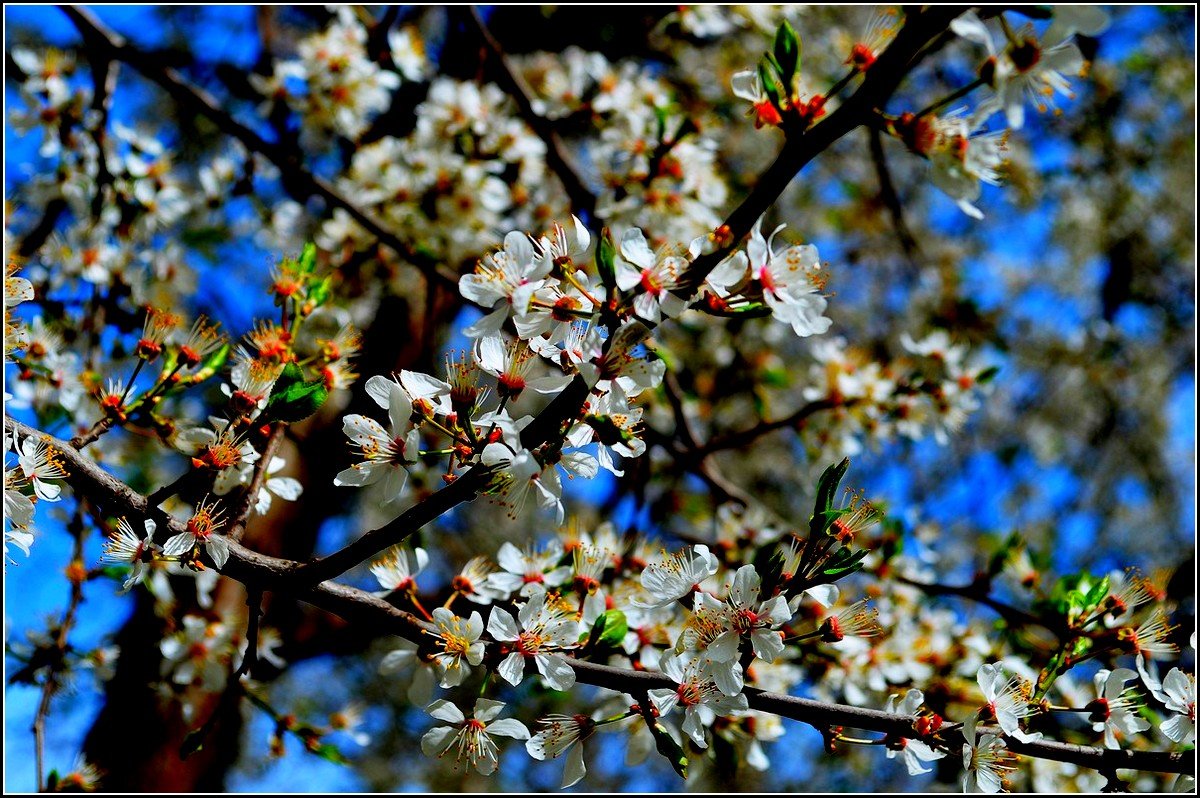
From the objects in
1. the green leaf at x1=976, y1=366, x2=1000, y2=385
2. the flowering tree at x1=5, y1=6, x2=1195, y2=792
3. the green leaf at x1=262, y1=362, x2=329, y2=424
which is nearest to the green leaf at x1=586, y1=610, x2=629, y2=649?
the flowering tree at x1=5, y1=6, x2=1195, y2=792

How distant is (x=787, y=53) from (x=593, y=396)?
463 millimetres

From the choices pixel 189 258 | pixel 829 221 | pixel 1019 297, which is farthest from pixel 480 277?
pixel 1019 297

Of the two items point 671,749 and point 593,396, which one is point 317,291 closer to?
point 593,396

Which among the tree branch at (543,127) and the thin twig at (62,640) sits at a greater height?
the tree branch at (543,127)

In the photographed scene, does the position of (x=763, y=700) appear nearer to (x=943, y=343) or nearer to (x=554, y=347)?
(x=554, y=347)

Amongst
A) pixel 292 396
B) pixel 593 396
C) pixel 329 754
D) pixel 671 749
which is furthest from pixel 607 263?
pixel 329 754

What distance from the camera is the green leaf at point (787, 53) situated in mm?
1046

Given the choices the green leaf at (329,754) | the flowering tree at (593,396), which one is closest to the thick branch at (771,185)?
the flowering tree at (593,396)

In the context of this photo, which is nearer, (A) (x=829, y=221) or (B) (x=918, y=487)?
(A) (x=829, y=221)

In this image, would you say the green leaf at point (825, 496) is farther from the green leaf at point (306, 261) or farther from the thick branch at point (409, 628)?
the green leaf at point (306, 261)

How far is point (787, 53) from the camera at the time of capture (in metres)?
1.06

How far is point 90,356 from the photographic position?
200 cm

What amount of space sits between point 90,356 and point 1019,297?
4933mm

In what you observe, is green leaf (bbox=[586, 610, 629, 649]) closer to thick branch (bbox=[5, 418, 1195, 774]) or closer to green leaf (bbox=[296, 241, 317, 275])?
thick branch (bbox=[5, 418, 1195, 774])
